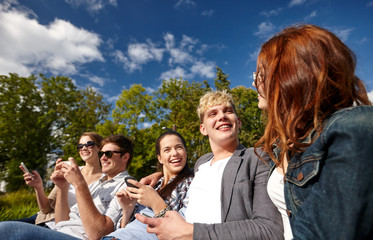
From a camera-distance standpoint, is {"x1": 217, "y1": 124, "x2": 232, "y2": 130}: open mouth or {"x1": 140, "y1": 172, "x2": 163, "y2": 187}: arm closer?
{"x1": 217, "y1": 124, "x2": 232, "y2": 130}: open mouth

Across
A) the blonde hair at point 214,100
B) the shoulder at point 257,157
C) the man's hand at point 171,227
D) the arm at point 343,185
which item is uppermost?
the blonde hair at point 214,100

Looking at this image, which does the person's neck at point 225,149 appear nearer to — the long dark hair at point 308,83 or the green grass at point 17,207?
the long dark hair at point 308,83

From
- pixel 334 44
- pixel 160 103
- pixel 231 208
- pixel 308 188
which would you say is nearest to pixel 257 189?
pixel 231 208

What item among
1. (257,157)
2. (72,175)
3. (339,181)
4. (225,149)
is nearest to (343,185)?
→ (339,181)

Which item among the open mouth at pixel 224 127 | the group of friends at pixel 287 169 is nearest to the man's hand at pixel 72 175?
the group of friends at pixel 287 169

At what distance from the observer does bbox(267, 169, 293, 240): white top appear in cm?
150

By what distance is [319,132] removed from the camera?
1.12m

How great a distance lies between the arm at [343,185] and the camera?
→ 0.88 metres

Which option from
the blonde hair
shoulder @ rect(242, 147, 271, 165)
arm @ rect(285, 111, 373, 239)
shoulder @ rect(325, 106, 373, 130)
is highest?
the blonde hair

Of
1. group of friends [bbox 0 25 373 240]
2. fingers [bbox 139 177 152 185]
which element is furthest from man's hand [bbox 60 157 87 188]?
fingers [bbox 139 177 152 185]

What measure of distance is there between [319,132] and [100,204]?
10.1ft

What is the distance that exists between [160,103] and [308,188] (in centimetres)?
1838

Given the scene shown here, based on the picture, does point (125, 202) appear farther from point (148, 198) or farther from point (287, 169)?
point (287, 169)

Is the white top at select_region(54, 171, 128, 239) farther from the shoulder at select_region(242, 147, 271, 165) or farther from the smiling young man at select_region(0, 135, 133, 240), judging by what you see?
the shoulder at select_region(242, 147, 271, 165)
